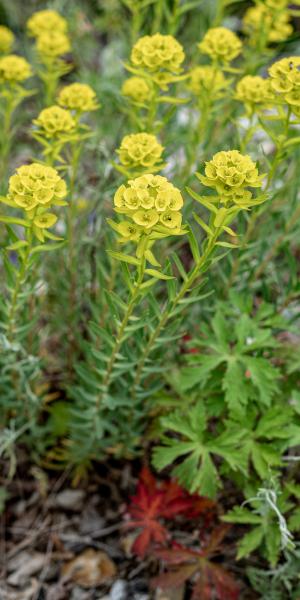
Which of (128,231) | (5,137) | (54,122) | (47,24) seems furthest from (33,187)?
(47,24)

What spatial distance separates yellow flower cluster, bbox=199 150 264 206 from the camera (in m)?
1.17

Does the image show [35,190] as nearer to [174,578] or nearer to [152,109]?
[152,109]

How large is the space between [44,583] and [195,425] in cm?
82

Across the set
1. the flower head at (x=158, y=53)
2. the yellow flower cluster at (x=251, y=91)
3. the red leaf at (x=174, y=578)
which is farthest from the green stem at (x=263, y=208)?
the red leaf at (x=174, y=578)

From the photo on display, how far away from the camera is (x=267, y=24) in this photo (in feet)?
6.56

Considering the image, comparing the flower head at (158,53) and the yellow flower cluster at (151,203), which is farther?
the flower head at (158,53)

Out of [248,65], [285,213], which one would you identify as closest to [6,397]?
[285,213]

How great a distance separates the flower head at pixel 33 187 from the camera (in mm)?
1234

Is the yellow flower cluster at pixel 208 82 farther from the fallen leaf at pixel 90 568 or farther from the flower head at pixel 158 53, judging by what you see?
the fallen leaf at pixel 90 568

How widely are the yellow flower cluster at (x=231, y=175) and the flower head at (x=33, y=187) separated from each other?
1.14 feet

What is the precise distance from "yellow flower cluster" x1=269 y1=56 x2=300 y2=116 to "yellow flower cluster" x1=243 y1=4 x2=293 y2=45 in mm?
648

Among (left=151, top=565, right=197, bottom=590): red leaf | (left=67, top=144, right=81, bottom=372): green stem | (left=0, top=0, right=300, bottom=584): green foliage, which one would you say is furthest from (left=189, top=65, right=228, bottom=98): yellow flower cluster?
(left=151, top=565, right=197, bottom=590): red leaf

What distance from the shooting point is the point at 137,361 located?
5.33ft

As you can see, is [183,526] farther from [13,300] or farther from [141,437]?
[13,300]
